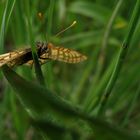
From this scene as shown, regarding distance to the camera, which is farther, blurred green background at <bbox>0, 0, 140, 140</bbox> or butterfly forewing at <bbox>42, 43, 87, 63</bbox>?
blurred green background at <bbox>0, 0, 140, 140</bbox>

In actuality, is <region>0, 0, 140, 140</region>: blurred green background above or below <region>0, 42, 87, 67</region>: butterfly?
below

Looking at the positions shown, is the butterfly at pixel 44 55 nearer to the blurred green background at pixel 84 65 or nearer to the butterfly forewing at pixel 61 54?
the butterfly forewing at pixel 61 54

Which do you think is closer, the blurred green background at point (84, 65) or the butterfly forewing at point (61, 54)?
the butterfly forewing at point (61, 54)

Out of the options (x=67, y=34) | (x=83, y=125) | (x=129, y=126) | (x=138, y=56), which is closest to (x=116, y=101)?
(x=129, y=126)

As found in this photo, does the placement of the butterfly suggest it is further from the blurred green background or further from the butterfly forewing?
the blurred green background

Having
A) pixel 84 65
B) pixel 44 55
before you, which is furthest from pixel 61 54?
pixel 84 65

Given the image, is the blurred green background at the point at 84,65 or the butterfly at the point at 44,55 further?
the blurred green background at the point at 84,65

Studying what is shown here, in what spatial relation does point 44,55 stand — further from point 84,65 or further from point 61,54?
point 84,65

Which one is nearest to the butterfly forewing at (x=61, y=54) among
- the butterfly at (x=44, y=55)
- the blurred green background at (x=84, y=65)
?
the butterfly at (x=44, y=55)

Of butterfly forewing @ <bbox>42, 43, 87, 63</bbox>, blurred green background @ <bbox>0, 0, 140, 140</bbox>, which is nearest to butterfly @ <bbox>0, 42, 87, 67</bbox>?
butterfly forewing @ <bbox>42, 43, 87, 63</bbox>

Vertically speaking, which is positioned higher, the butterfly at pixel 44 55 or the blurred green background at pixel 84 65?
the butterfly at pixel 44 55

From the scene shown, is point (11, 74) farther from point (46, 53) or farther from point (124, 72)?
point (124, 72)

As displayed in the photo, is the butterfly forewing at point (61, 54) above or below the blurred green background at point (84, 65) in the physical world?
above
